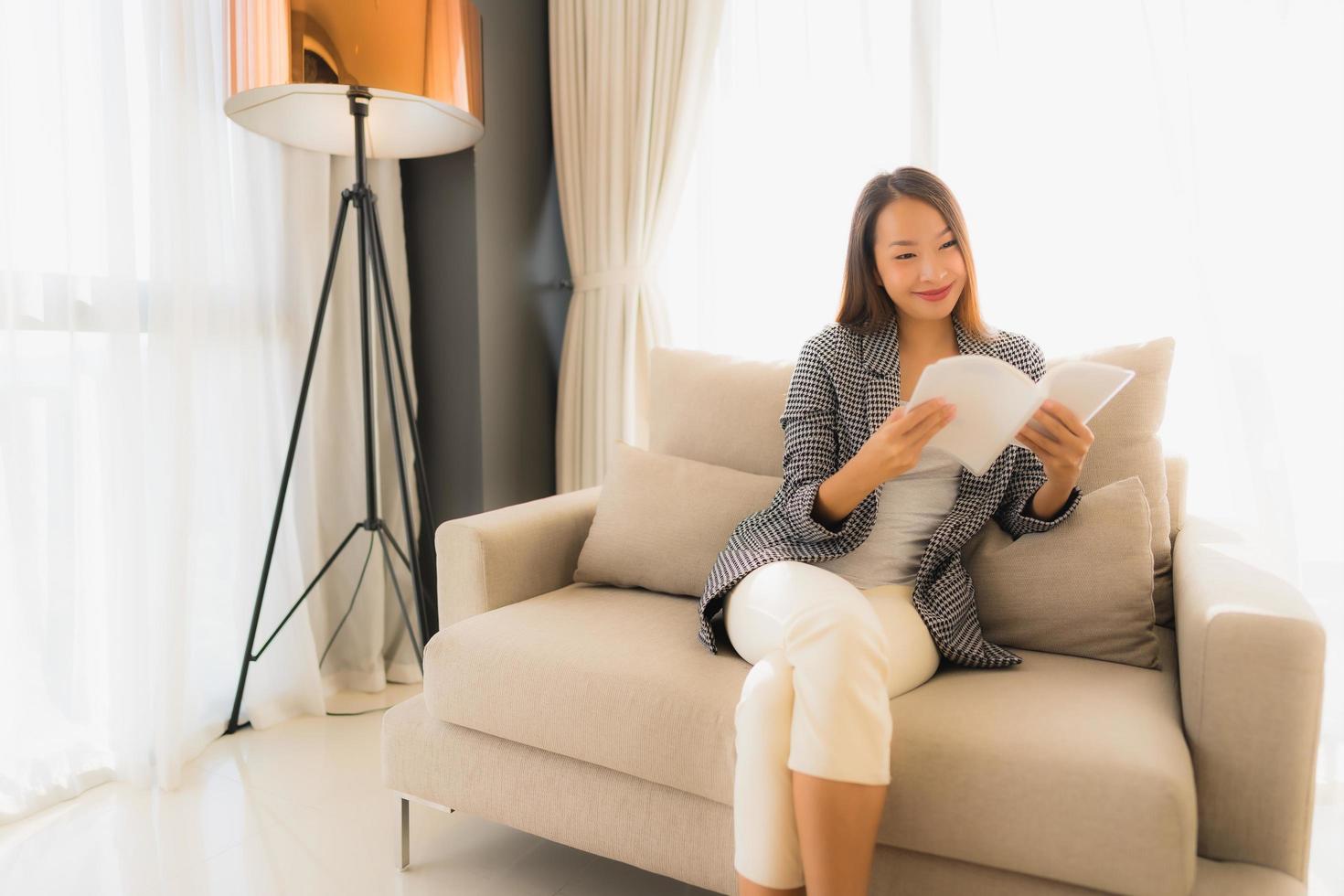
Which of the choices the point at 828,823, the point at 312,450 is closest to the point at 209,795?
the point at 312,450

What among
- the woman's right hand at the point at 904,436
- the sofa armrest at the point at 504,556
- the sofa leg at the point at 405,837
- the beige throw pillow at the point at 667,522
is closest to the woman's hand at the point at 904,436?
the woman's right hand at the point at 904,436

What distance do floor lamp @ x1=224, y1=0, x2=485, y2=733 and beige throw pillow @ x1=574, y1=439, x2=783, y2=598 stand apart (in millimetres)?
645

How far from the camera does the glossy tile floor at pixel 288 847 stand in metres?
1.53

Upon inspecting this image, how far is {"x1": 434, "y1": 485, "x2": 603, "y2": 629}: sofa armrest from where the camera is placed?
1653mm

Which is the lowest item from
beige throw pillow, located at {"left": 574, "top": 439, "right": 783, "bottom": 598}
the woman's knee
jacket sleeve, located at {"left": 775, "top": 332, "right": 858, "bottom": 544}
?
the woman's knee

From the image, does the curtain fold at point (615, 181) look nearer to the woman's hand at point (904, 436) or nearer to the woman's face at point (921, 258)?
the woman's face at point (921, 258)

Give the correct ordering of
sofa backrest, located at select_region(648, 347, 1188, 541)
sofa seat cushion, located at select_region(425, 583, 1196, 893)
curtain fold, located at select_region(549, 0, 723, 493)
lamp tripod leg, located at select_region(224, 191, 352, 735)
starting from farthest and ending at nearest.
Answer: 1. curtain fold, located at select_region(549, 0, 723, 493)
2. lamp tripod leg, located at select_region(224, 191, 352, 735)
3. sofa backrest, located at select_region(648, 347, 1188, 541)
4. sofa seat cushion, located at select_region(425, 583, 1196, 893)

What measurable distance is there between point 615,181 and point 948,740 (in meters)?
1.97

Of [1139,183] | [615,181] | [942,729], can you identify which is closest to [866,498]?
[942,729]

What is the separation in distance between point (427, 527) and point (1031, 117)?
6.35 ft

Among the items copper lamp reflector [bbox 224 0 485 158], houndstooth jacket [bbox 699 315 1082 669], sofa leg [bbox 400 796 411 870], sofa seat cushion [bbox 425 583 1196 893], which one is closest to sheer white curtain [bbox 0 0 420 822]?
copper lamp reflector [bbox 224 0 485 158]

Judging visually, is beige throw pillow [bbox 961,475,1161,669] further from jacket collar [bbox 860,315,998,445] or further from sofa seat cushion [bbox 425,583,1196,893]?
jacket collar [bbox 860,315,998,445]

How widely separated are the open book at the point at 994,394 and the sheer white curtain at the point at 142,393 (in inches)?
65.5

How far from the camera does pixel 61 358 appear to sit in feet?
5.95
